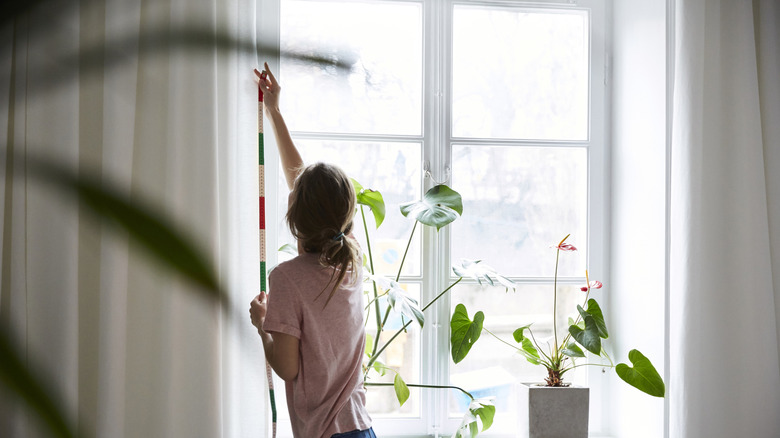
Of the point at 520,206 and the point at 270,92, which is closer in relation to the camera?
the point at 270,92

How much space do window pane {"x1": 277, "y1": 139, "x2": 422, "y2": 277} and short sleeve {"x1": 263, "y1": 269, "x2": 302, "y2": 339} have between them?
821mm

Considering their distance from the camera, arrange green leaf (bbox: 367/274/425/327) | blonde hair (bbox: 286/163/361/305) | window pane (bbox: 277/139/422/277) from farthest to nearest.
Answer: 1. window pane (bbox: 277/139/422/277)
2. green leaf (bbox: 367/274/425/327)
3. blonde hair (bbox: 286/163/361/305)

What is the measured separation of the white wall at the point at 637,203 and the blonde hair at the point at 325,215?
120 centimetres

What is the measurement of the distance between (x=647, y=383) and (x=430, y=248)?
2.80 feet

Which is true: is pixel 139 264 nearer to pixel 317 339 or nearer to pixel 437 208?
pixel 317 339

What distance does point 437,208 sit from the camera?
1.97 meters

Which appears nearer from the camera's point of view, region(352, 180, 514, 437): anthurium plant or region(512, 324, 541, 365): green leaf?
region(352, 180, 514, 437): anthurium plant

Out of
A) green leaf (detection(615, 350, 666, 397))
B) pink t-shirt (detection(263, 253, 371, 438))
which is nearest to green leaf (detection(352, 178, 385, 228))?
pink t-shirt (detection(263, 253, 371, 438))

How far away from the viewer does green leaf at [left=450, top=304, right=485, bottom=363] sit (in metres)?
2.06

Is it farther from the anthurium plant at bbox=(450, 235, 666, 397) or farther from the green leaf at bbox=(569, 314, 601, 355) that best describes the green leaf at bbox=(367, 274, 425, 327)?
the green leaf at bbox=(569, 314, 601, 355)

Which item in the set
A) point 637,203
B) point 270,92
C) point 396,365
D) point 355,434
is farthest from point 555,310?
point 270,92

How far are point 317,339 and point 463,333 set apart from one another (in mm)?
763

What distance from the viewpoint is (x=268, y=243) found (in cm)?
204

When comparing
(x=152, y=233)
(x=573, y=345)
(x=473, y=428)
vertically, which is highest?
(x=152, y=233)
